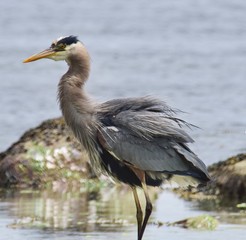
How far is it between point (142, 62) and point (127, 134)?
14.3 meters

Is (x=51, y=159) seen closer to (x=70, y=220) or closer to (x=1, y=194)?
(x=1, y=194)

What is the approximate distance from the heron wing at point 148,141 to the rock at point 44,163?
3168 millimetres

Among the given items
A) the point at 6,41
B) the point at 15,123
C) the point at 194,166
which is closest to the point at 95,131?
the point at 194,166

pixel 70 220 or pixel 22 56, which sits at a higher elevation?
pixel 22 56

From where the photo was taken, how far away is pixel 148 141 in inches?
395

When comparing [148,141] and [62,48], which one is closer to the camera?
[148,141]

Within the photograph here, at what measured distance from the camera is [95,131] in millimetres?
10148

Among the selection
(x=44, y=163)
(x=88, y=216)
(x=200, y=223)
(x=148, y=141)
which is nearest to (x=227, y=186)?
(x=200, y=223)

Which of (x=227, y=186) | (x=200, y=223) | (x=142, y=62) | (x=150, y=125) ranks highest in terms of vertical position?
(x=142, y=62)

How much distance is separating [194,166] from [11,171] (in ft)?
12.4

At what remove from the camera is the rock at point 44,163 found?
1307cm

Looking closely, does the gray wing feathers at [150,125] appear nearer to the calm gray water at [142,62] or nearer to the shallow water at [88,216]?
the calm gray water at [142,62]

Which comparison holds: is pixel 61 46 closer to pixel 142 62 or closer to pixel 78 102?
pixel 78 102

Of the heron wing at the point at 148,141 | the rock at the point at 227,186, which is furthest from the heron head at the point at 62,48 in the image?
the rock at the point at 227,186
